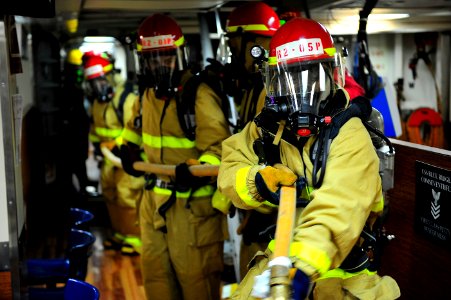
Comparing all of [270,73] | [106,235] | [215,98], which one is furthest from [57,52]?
[270,73]

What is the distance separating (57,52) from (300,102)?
493 centimetres

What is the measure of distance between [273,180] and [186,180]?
1229mm

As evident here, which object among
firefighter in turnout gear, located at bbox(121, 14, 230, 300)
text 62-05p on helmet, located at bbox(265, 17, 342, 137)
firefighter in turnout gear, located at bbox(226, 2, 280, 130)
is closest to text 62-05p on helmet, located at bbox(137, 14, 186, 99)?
firefighter in turnout gear, located at bbox(121, 14, 230, 300)

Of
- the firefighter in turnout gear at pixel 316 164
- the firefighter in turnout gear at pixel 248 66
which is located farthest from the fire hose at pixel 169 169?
the firefighter in turnout gear at pixel 316 164

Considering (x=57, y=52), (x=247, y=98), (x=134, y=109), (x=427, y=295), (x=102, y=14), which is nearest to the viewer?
(x=427, y=295)

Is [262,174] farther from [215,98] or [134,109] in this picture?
[134,109]

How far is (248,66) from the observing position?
12.5 feet

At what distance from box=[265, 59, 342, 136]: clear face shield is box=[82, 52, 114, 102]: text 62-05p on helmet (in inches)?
164

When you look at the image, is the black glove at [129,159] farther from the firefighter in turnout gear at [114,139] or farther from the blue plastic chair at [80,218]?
the firefighter in turnout gear at [114,139]

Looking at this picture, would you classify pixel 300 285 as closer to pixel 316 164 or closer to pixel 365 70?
pixel 316 164

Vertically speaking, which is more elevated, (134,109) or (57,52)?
(57,52)

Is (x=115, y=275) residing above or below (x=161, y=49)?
below

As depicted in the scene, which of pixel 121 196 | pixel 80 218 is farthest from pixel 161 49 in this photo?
pixel 121 196

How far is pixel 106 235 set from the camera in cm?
712
